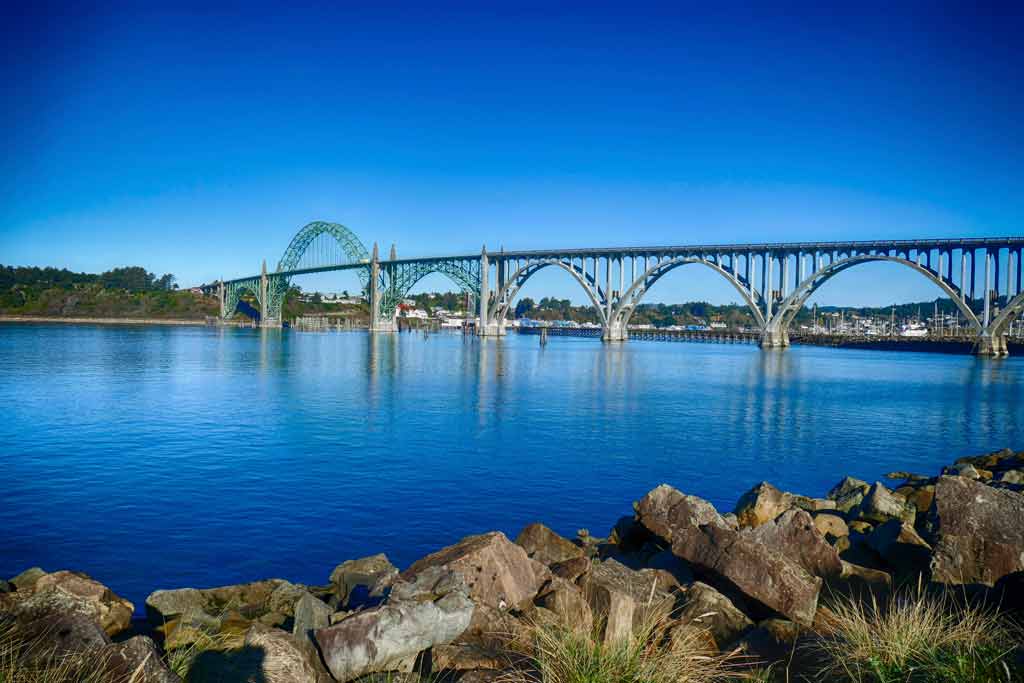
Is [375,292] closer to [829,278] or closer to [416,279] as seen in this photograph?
[416,279]

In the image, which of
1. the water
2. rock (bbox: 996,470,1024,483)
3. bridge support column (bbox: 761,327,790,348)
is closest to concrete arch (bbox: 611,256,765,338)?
bridge support column (bbox: 761,327,790,348)

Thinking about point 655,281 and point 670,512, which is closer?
point 670,512

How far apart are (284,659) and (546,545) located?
14.8 feet

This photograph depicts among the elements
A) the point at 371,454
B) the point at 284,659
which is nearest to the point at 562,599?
the point at 284,659

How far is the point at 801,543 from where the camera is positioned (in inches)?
290

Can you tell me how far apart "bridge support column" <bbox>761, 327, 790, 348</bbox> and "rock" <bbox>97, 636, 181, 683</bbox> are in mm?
78221

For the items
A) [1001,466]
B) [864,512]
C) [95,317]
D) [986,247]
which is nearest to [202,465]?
[864,512]

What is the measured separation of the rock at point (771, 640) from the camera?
5344 millimetres

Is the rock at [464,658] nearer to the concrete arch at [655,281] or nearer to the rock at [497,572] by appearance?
the rock at [497,572]

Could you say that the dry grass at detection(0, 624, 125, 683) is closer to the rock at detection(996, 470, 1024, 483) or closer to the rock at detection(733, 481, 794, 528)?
the rock at detection(733, 481, 794, 528)

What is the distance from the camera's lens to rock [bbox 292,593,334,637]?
225 inches

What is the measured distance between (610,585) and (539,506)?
23.2 ft

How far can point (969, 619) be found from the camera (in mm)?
5137

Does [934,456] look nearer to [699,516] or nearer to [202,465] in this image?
[699,516]
